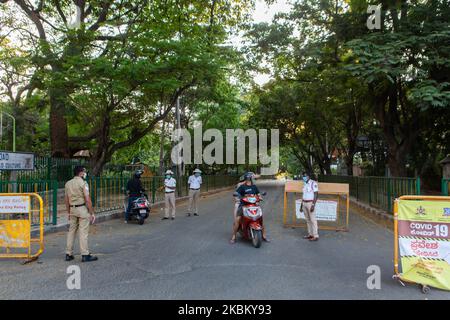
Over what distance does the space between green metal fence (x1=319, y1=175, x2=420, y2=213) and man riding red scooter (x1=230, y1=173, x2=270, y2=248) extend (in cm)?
535

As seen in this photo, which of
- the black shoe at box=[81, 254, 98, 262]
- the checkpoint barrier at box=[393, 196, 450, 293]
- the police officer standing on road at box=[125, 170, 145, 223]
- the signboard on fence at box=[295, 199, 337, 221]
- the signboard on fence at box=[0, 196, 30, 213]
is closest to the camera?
the checkpoint barrier at box=[393, 196, 450, 293]

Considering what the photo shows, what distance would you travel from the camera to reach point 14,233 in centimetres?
743

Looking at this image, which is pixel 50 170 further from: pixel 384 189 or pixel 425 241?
pixel 425 241

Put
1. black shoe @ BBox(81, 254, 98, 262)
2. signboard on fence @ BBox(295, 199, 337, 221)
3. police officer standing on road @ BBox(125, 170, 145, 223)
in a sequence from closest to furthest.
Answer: black shoe @ BBox(81, 254, 98, 262)
signboard on fence @ BBox(295, 199, 337, 221)
police officer standing on road @ BBox(125, 170, 145, 223)

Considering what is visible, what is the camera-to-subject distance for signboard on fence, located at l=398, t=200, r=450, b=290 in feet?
18.1

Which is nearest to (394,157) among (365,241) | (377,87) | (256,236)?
(377,87)

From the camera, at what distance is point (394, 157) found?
18219mm

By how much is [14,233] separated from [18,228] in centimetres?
12

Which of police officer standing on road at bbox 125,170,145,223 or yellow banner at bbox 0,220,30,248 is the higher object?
police officer standing on road at bbox 125,170,145,223

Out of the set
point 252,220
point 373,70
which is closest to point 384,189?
point 373,70

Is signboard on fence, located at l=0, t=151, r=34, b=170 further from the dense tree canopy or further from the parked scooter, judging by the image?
the dense tree canopy

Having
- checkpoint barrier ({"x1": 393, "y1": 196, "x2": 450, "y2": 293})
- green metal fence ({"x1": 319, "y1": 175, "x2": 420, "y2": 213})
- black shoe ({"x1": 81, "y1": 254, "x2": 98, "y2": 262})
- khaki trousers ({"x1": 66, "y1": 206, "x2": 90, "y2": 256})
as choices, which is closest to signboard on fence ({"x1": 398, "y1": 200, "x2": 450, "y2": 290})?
checkpoint barrier ({"x1": 393, "y1": 196, "x2": 450, "y2": 293})

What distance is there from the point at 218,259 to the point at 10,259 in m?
3.93

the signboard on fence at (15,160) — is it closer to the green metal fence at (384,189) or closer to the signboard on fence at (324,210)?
the signboard on fence at (324,210)
